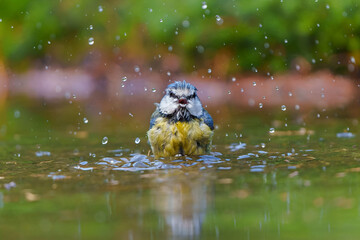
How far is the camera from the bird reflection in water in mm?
3850

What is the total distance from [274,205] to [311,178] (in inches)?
40.0

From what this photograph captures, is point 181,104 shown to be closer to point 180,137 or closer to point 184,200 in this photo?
point 180,137

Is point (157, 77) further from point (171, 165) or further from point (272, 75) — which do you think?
point (171, 165)

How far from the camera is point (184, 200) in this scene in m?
4.62

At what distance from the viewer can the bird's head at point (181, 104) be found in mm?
6754

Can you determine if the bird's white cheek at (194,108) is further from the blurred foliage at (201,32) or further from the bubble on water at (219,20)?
the bubble on water at (219,20)

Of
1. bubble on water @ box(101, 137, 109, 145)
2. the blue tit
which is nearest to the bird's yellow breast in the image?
the blue tit

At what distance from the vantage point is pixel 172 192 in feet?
16.2

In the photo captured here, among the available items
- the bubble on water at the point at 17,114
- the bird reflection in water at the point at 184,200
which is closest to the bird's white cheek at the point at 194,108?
the bird reflection in water at the point at 184,200

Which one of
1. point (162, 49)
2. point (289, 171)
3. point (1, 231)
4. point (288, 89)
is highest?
point (162, 49)

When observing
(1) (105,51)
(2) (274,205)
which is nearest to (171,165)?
(2) (274,205)

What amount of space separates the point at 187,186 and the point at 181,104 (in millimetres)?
1694

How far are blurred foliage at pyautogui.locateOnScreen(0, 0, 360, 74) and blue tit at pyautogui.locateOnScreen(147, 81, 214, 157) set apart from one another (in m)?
7.43

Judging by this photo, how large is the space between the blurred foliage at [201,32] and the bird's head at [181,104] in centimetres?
735
